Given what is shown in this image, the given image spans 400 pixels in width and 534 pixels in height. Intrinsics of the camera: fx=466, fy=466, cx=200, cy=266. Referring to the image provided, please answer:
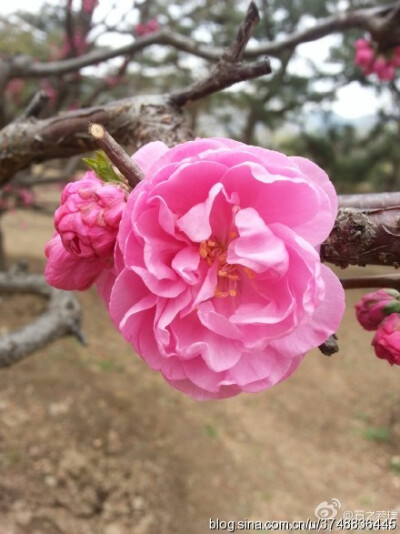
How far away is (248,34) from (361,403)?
Result: 5.01 m

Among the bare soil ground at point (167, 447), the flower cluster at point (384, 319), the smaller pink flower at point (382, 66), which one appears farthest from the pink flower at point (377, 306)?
the smaller pink flower at point (382, 66)

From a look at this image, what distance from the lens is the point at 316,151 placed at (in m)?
10.1

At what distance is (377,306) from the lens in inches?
35.6

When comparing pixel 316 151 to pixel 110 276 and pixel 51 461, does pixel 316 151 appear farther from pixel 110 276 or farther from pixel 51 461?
pixel 110 276

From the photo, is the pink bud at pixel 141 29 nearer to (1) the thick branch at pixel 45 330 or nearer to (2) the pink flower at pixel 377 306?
(1) the thick branch at pixel 45 330

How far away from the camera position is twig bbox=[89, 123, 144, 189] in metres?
0.62

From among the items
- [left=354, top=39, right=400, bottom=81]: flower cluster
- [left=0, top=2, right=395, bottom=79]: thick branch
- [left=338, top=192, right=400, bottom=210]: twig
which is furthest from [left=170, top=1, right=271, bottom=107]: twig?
[left=354, top=39, right=400, bottom=81]: flower cluster

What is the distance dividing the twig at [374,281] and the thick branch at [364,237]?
20 centimetres

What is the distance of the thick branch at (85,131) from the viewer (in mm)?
1041

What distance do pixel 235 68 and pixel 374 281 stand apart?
532mm

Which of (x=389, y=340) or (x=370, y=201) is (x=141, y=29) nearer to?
(x=370, y=201)

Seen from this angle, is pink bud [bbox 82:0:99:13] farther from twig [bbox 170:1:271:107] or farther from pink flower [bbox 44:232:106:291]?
pink flower [bbox 44:232:106:291]

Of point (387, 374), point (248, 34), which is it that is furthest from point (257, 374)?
point (387, 374)

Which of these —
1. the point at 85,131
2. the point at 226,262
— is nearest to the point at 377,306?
the point at 226,262
